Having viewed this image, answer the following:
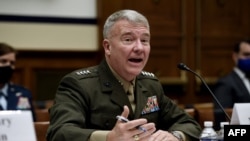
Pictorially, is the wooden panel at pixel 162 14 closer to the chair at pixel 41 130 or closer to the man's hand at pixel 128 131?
the chair at pixel 41 130

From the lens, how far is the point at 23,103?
422cm

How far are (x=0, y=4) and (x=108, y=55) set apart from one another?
3.17m

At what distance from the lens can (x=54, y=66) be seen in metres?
5.68

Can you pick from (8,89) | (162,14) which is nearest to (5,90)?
(8,89)

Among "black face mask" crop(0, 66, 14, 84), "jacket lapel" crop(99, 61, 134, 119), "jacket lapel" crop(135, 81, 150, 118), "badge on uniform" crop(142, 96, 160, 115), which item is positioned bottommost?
"black face mask" crop(0, 66, 14, 84)

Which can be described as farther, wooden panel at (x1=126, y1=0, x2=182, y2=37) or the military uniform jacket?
wooden panel at (x1=126, y1=0, x2=182, y2=37)

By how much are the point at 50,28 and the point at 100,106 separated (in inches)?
133

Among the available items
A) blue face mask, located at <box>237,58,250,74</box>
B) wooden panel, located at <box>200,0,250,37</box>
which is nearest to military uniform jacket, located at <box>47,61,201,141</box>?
blue face mask, located at <box>237,58,250,74</box>

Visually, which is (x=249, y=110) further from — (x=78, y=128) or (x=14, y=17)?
(x=14, y=17)

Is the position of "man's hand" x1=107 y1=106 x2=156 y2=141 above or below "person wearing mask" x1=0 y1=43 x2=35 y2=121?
above

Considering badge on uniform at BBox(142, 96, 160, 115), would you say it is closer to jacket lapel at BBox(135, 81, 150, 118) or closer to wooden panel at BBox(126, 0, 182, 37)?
jacket lapel at BBox(135, 81, 150, 118)

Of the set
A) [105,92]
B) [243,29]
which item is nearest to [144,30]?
[105,92]

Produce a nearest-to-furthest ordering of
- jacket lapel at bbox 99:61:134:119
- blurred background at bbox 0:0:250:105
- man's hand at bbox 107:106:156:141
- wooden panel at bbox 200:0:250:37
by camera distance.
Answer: man's hand at bbox 107:106:156:141, jacket lapel at bbox 99:61:134:119, blurred background at bbox 0:0:250:105, wooden panel at bbox 200:0:250:37

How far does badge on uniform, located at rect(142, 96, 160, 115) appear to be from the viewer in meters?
2.46
